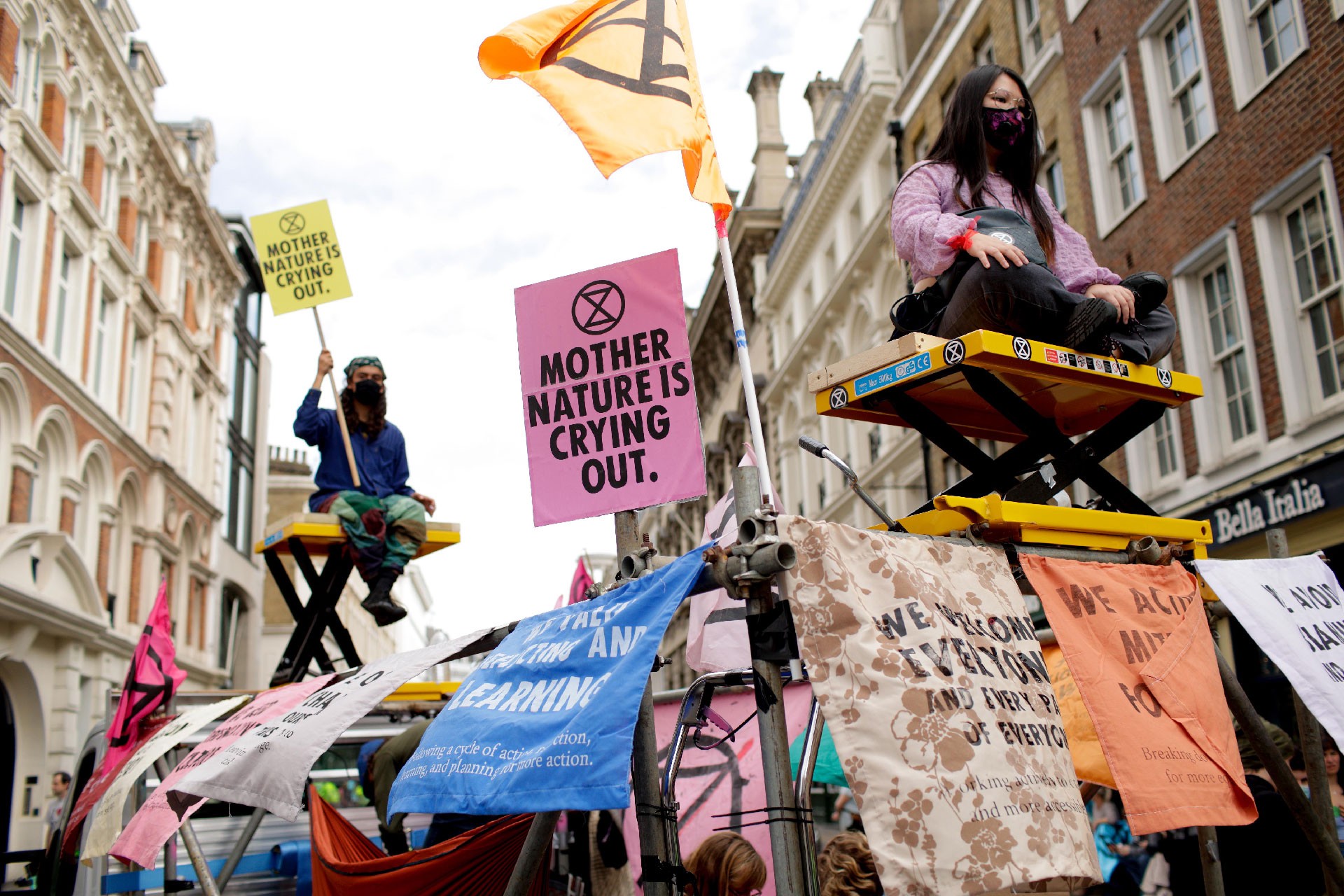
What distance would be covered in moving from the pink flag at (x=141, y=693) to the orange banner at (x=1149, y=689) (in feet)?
15.5

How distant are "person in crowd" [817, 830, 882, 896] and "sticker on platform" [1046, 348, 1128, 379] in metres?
1.79

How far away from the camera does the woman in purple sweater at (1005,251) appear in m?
3.90

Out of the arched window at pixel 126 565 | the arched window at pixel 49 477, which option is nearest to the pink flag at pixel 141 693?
the arched window at pixel 49 477

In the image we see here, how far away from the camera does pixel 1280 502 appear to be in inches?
490

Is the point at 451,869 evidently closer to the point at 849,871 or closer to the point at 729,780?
the point at 849,871

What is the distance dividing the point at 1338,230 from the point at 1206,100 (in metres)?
3.20

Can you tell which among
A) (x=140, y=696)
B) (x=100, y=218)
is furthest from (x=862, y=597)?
(x=100, y=218)

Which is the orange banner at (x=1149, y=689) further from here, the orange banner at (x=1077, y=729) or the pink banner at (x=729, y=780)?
the pink banner at (x=729, y=780)

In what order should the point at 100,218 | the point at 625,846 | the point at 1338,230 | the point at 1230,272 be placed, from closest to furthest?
the point at 625,846, the point at 1338,230, the point at 1230,272, the point at 100,218

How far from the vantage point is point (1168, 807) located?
10.8ft

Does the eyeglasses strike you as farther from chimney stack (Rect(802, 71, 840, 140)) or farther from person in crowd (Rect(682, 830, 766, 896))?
chimney stack (Rect(802, 71, 840, 140))

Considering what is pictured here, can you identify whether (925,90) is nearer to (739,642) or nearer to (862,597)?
(739,642)

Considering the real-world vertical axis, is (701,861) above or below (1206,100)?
below

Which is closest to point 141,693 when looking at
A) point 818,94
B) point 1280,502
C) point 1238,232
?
point 1280,502
